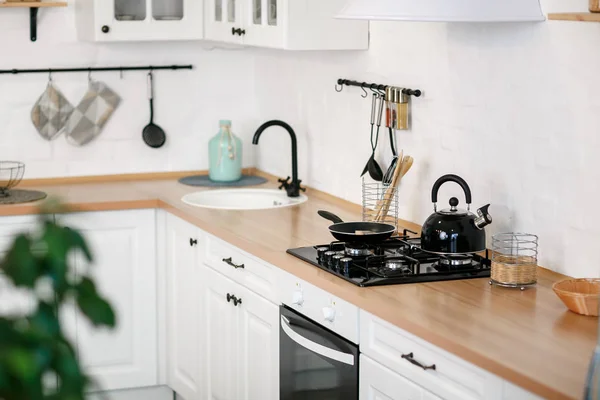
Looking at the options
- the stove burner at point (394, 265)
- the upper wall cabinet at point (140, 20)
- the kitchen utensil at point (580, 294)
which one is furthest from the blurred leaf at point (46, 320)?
the upper wall cabinet at point (140, 20)

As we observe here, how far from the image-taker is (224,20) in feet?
12.7

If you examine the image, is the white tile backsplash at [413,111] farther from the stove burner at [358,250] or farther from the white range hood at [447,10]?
the stove burner at [358,250]

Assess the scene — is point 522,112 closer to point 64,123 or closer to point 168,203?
point 168,203

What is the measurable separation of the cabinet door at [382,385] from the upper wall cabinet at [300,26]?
137 centimetres

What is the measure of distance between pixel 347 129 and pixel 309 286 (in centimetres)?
116

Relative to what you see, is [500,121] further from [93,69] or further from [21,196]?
[93,69]

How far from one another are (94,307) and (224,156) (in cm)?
366

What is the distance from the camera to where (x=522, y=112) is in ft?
8.44

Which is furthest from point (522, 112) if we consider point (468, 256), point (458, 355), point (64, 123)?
point (64, 123)

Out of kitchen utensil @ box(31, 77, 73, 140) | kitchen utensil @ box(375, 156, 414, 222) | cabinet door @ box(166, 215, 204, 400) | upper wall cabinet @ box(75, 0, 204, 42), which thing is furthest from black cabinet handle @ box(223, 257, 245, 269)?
kitchen utensil @ box(31, 77, 73, 140)

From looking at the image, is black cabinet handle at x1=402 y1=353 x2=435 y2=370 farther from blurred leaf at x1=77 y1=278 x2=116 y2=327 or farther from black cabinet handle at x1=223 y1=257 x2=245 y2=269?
blurred leaf at x1=77 y1=278 x2=116 y2=327

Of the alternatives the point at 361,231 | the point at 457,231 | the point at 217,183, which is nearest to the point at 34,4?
the point at 217,183

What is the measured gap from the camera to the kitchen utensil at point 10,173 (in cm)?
402

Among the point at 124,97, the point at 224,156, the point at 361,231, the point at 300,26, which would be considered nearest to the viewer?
the point at 361,231
